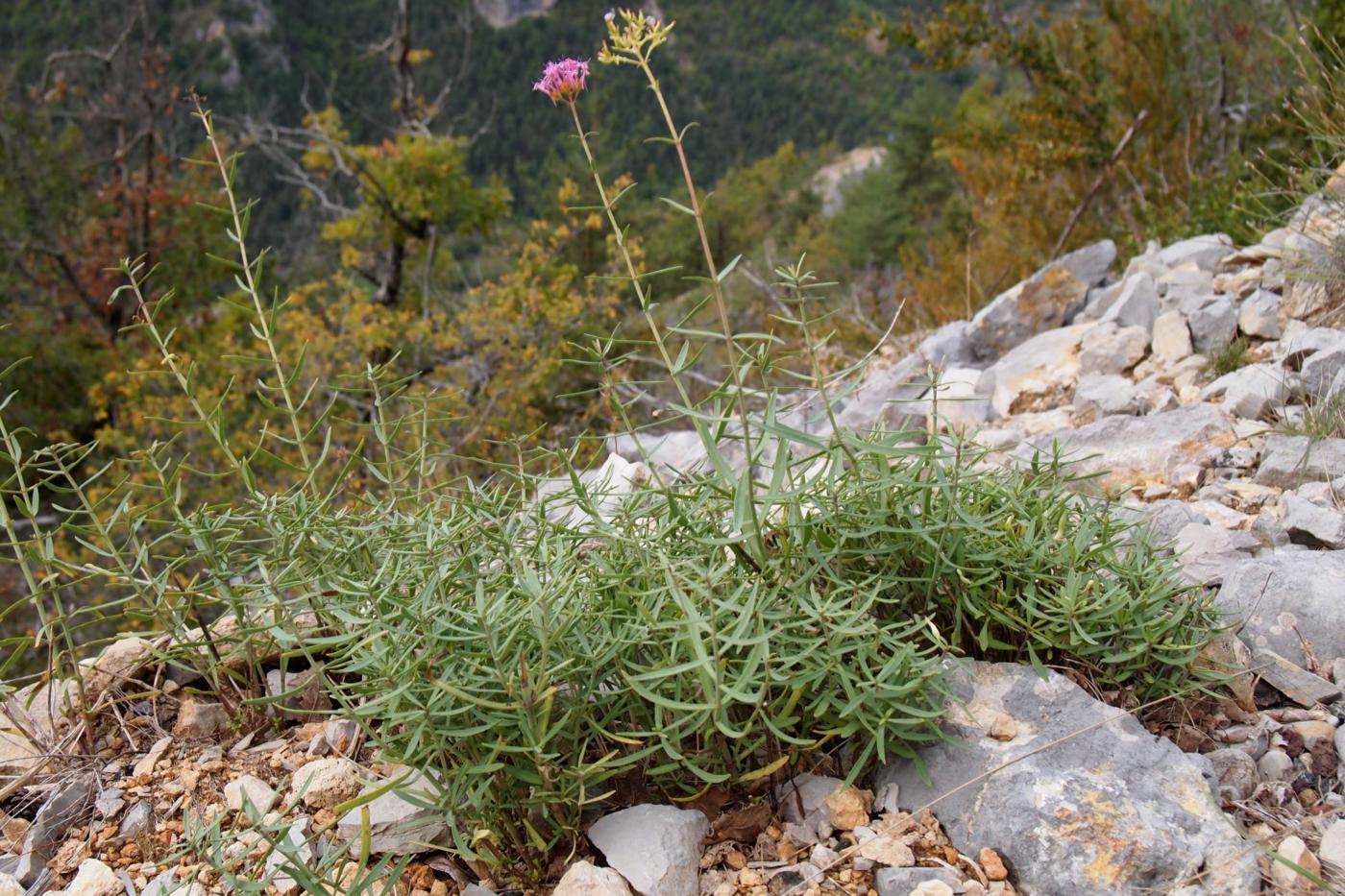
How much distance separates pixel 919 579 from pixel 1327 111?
461 centimetres

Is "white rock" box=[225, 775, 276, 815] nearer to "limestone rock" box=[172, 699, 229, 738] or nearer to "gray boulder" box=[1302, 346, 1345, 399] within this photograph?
"limestone rock" box=[172, 699, 229, 738]

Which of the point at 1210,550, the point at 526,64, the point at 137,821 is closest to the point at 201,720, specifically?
the point at 137,821

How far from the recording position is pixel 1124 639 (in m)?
1.53

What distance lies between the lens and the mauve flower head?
1.47m

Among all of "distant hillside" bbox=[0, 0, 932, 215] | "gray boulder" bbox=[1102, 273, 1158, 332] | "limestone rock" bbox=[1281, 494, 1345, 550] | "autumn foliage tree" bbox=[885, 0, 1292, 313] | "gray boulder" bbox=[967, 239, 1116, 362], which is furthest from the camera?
"distant hillside" bbox=[0, 0, 932, 215]

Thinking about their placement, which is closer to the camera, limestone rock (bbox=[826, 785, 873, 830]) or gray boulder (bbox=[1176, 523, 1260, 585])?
limestone rock (bbox=[826, 785, 873, 830])

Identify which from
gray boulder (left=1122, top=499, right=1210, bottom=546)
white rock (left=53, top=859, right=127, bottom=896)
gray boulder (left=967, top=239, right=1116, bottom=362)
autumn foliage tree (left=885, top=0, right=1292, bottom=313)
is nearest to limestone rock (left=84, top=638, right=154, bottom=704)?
white rock (left=53, top=859, right=127, bottom=896)

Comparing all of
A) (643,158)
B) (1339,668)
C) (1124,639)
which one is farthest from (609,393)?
(643,158)

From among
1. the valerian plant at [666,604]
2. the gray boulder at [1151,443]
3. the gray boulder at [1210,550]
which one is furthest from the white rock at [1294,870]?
the gray boulder at [1151,443]

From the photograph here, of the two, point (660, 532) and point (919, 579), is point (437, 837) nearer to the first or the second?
point (660, 532)

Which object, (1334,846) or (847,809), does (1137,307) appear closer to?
(1334,846)

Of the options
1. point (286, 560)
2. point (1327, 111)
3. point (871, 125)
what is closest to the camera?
point (286, 560)

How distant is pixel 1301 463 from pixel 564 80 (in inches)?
75.5

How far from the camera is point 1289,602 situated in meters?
1.75
